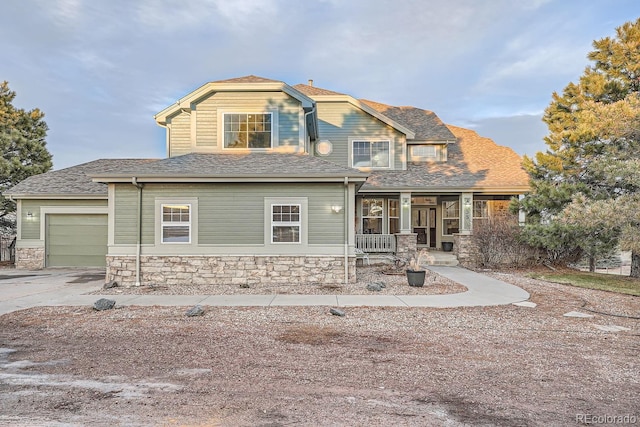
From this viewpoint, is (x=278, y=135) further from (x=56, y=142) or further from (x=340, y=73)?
(x=56, y=142)

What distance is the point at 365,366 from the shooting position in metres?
4.54

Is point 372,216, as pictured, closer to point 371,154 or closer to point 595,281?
point 371,154

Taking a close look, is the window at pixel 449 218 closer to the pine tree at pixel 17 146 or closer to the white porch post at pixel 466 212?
the white porch post at pixel 466 212

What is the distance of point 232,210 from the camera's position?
10.8 m

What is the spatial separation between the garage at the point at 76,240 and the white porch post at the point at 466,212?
1471 centimetres

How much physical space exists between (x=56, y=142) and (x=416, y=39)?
22.6m

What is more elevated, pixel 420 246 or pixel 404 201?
pixel 404 201

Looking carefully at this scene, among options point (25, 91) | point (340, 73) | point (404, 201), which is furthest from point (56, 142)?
point (404, 201)

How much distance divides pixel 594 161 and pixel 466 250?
18.3 ft

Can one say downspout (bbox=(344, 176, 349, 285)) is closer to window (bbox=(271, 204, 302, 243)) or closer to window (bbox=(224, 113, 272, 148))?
window (bbox=(271, 204, 302, 243))

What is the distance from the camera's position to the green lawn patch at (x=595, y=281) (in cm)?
1043

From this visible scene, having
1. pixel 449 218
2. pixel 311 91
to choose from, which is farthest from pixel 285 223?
pixel 449 218

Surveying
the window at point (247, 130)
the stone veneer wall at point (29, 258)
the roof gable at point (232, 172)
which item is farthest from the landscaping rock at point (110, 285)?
the stone veneer wall at point (29, 258)

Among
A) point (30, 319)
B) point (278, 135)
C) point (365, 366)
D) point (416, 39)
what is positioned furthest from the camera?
point (416, 39)
